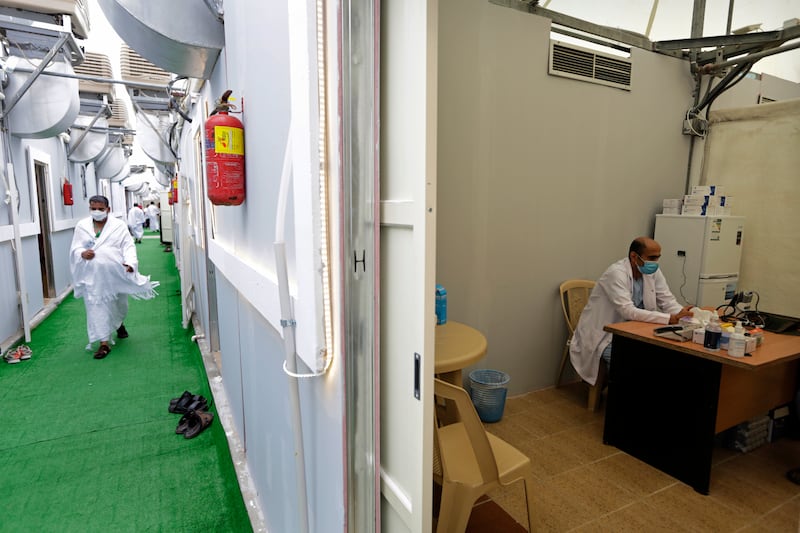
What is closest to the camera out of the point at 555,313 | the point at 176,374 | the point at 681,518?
the point at 681,518

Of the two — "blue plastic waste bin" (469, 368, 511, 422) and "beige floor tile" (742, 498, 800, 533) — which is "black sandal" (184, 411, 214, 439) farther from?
"beige floor tile" (742, 498, 800, 533)

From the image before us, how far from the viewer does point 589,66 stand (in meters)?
3.30

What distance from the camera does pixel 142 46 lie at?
219 centimetres

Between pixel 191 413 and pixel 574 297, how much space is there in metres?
3.17

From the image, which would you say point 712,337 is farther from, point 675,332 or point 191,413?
point 191,413

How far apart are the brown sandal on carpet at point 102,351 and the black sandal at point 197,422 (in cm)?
202

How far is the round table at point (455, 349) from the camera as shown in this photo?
196cm

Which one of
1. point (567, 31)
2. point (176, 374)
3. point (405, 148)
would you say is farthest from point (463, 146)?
point (176, 374)

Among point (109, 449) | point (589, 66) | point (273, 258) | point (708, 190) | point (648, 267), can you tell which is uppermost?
point (589, 66)

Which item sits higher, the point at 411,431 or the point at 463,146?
the point at 463,146

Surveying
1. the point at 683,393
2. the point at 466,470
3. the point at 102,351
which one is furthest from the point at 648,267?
the point at 102,351

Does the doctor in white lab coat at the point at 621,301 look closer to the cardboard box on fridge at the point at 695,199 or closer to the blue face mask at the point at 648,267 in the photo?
the blue face mask at the point at 648,267

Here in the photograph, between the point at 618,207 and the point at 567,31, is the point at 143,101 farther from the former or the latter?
the point at 618,207

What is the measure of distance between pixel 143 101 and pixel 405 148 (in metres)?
6.48
